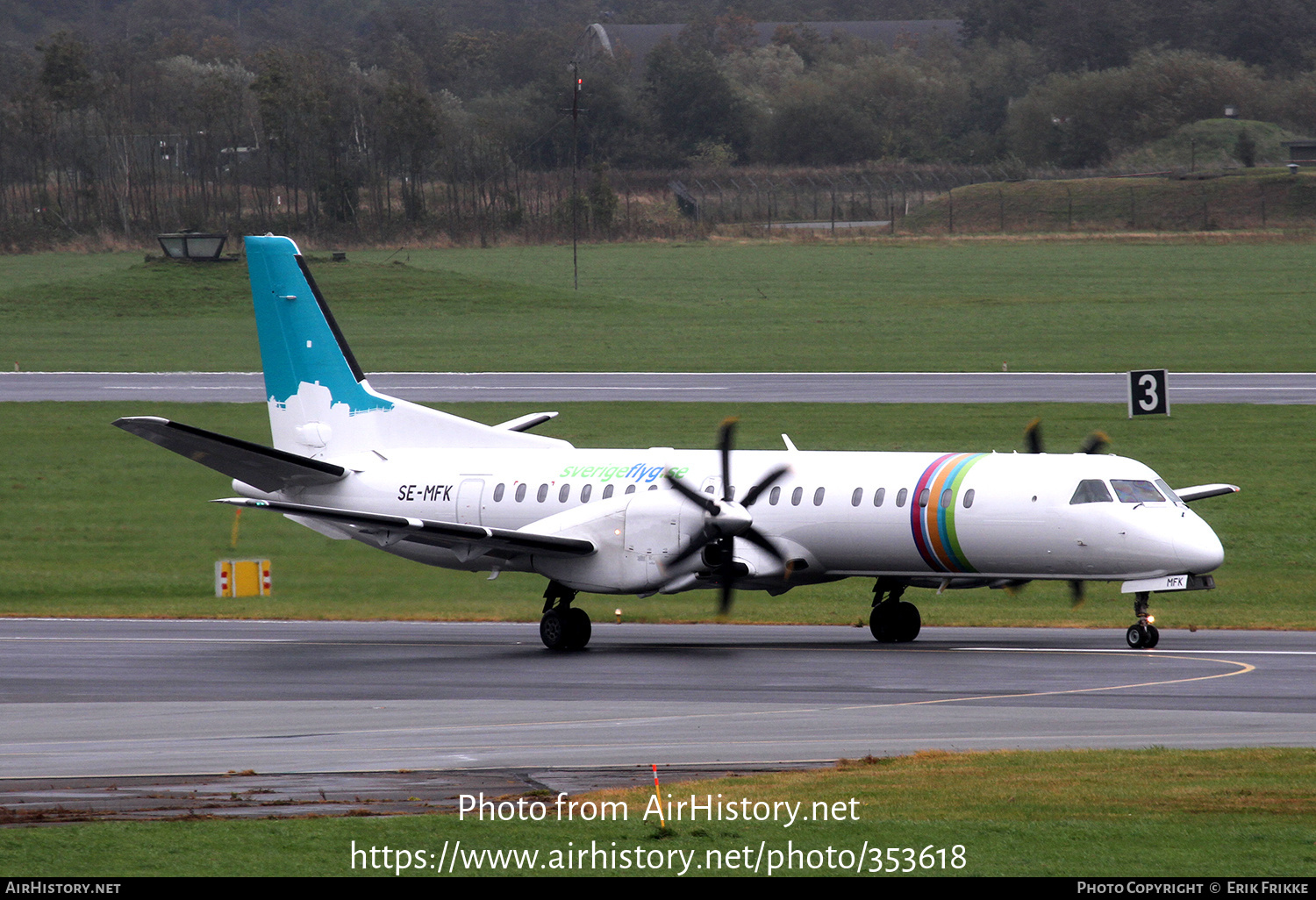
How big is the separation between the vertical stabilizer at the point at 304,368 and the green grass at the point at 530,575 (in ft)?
8.55

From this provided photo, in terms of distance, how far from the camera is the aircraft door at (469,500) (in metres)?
30.5

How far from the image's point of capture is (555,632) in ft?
91.2

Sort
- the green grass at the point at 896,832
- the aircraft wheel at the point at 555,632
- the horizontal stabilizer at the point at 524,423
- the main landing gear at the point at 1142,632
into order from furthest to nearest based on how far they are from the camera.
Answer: the horizontal stabilizer at the point at 524,423
the aircraft wheel at the point at 555,632
the main landing gear at the point at 1142,632
the green grass at the point at 896,832

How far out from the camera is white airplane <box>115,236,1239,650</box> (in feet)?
86.9

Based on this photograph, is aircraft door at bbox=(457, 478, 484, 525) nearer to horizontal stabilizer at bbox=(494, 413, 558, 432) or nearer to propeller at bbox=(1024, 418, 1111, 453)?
horizontal stabilizer at bbox=(494, 413, 558, 432)

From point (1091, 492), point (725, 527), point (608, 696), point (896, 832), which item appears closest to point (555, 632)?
point (725, 527)

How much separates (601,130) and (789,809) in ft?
473

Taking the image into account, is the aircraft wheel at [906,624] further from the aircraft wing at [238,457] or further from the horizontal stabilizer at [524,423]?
the aircraft wing at [238,457]

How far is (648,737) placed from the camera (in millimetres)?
18938

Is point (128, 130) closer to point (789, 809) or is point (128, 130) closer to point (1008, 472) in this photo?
point (1008, 472)

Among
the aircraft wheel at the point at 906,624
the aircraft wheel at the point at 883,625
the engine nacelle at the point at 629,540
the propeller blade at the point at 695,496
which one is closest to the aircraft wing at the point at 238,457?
the engine nacelle at the point at 629,540

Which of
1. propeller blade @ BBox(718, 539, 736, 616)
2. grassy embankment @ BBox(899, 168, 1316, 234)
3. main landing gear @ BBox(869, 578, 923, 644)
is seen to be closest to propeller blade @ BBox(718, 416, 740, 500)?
propeller blade @ BBox(718, 539, 736, 616)

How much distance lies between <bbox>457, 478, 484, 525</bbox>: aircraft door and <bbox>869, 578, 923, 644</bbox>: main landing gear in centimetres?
725

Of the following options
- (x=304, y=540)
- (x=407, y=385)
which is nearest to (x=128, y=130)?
(x=407, y=385)
